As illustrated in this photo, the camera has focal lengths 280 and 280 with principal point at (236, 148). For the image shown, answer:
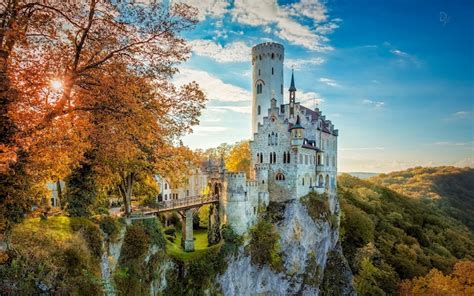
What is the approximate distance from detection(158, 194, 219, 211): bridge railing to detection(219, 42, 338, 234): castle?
131cm

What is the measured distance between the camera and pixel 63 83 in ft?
31.3

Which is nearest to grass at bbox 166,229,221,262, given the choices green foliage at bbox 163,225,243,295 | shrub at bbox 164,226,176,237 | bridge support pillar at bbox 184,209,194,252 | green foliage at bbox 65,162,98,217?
green foliage at bbox 163,225,243,295

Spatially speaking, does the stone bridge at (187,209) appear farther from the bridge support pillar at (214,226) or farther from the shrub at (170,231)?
the shrub at (170,231)

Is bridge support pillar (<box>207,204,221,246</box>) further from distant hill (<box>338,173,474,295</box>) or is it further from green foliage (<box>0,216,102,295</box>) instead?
distant hill (<box>338,173,474,295</box>)

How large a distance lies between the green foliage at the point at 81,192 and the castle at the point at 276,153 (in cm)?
1617

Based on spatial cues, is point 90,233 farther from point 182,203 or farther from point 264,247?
point 264,247

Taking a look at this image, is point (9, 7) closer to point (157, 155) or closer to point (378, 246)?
point (157, 155)

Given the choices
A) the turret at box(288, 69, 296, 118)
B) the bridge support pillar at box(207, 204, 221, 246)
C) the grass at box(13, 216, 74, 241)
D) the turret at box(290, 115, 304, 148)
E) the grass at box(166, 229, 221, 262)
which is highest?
the turret at box(288, 69, 296, 118)

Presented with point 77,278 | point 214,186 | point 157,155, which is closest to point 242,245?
point 214,186

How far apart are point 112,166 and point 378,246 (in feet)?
165

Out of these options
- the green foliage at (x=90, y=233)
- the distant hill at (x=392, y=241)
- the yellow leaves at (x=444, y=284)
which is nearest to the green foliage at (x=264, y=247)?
the distant hill at (x=392, y=241)

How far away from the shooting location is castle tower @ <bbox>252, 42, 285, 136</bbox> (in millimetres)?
41156

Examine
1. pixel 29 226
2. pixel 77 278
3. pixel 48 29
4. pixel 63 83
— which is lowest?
pixel 77 278

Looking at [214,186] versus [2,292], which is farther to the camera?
[214,186]
